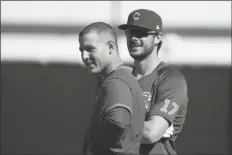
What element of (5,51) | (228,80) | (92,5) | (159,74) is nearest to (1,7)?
(5,51)

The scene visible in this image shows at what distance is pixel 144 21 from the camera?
3.95m

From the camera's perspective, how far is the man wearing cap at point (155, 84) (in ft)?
12.1

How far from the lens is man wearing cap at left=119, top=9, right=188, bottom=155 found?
368 centimetres

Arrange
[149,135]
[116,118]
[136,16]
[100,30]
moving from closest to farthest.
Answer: [116,118], [100,30], [149,135], [136,16]

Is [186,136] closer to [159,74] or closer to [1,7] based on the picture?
[1,7]

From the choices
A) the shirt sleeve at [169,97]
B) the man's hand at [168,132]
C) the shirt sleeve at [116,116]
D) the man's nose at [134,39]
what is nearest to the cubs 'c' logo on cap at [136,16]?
the man's nose at [134,39]

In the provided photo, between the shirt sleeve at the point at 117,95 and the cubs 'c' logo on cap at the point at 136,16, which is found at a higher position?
the cubs 'c' logo on cap at the point at 136,16

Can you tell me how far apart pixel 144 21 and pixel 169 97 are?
0.53m

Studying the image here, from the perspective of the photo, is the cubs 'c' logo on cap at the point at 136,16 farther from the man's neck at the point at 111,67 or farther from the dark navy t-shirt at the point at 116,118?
the dark navy t-shirt at the point at 116,118

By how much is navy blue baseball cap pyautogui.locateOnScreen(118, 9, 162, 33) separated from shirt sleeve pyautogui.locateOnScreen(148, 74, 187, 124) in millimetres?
343

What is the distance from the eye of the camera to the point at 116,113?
2838mm

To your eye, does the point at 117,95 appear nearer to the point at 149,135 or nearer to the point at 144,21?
the point at 149,135

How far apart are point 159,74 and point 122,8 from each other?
3.44 metres

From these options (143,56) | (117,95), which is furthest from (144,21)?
(117,95)
